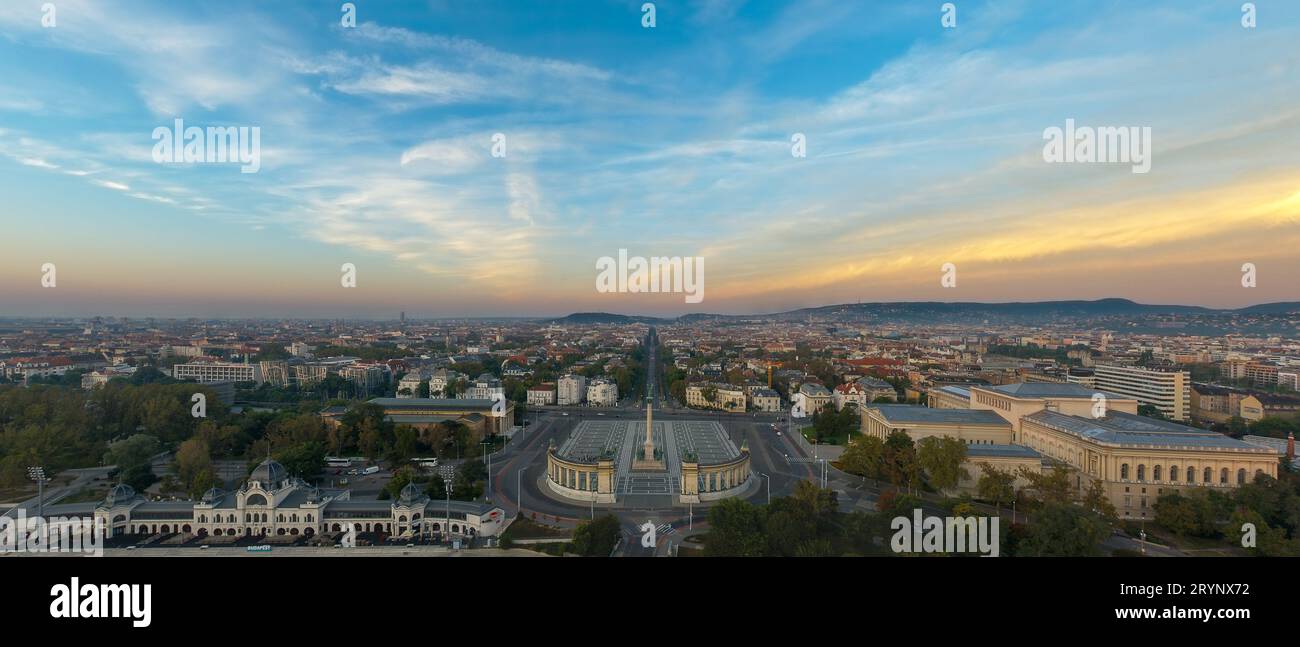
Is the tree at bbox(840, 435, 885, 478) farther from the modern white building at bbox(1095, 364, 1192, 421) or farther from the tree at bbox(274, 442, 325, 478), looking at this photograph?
the modern white building at bbox(1095, 364, 1192, 421)

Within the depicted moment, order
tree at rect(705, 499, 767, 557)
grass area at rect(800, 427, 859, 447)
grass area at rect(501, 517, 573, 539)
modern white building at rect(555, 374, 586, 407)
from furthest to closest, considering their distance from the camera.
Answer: modern white building at rect(555, 374, 586, 407) < grass area at rect(800, 427, 859, 447) < grass area at rect(501, 517, 573, 539) < tree at rect(705, 499, 767, 557)

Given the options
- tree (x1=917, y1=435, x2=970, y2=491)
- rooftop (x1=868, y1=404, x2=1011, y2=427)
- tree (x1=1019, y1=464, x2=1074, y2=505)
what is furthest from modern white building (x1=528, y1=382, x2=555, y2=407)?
tree (x1=1019, y1=464, x2=1074, y2=505)

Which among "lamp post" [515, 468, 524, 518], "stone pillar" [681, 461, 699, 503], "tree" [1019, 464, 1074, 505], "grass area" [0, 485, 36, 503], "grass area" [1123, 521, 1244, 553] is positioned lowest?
"grass area" [1123, 521, 1244, 553]

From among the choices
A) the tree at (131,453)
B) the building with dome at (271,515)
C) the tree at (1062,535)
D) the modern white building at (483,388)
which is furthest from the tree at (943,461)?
the tree at (131,453)
